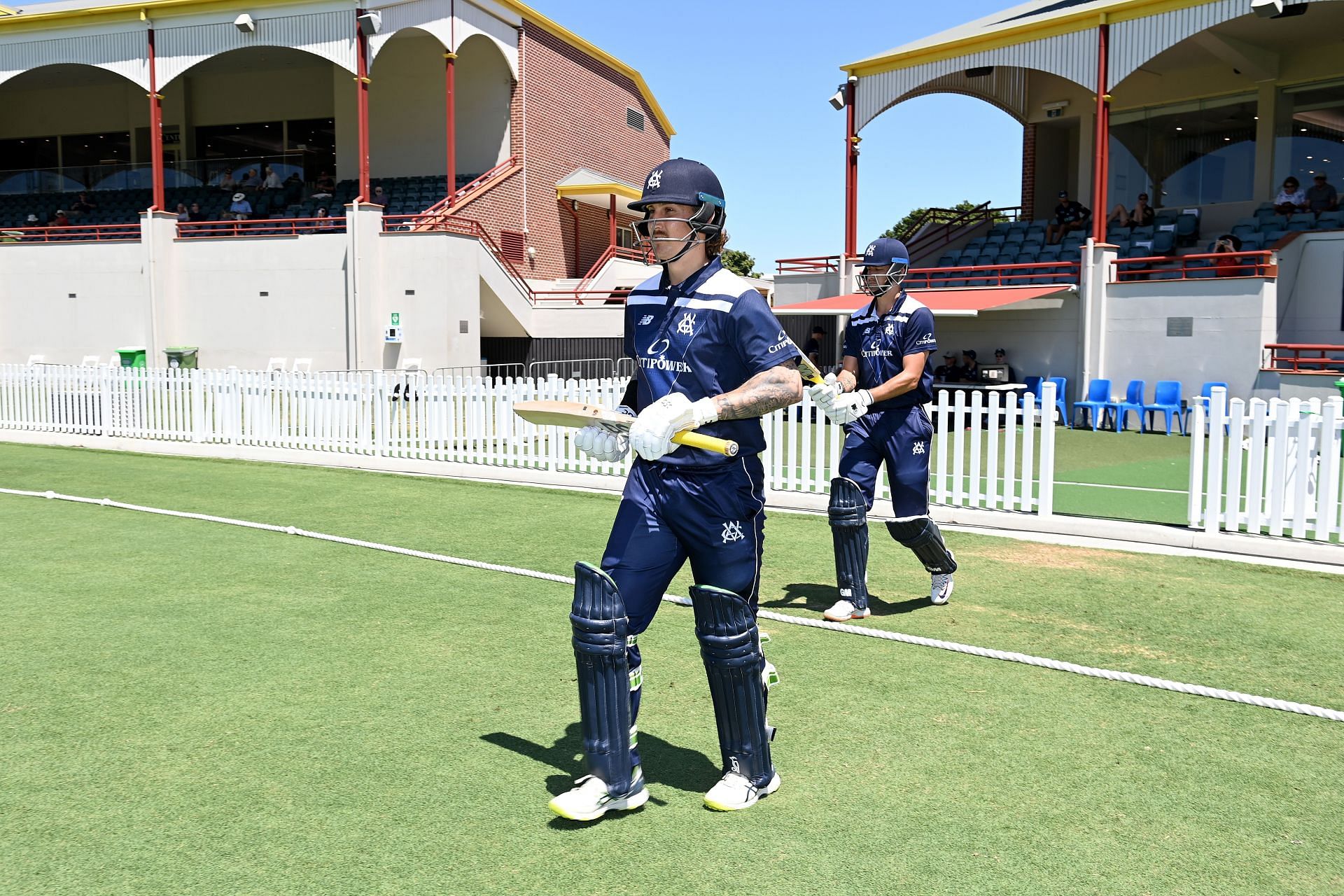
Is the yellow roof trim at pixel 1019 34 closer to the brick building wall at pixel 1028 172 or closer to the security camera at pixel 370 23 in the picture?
the brick building wall at pixel 1028 172

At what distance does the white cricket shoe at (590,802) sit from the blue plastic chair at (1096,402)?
1837 centimetres

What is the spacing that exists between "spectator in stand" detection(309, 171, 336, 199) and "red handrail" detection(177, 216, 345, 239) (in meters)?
1.59

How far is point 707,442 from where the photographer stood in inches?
138

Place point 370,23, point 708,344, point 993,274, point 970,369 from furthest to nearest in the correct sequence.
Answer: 1. point 993,274
2. point 370,23
3. point 970,369
4. point 708,344

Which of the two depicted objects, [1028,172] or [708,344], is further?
[1028,172]

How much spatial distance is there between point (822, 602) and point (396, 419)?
871cm

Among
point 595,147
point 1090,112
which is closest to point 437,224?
point 595,147

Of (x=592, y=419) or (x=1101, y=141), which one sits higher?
(x=1101, y=141)

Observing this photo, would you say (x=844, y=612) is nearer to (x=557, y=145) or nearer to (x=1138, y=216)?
(x=1138, y=216)

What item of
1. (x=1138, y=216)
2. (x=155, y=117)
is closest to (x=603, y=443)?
(x=1138, y=216)

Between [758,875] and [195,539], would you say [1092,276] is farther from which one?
[758,875]

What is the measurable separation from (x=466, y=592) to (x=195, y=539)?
2891 mm

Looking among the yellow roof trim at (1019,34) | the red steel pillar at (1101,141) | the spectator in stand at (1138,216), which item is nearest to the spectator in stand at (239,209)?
the yellow roof trim at (1019,34)

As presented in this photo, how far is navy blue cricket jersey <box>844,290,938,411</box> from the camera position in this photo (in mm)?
6316
